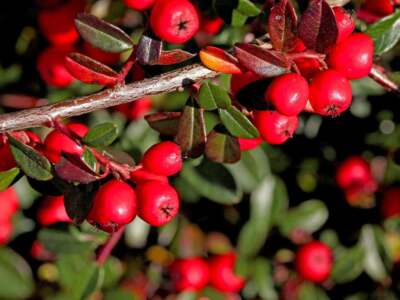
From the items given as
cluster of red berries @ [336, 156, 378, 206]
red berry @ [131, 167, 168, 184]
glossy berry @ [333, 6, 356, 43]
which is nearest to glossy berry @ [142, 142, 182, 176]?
red berry @ [131, 167, 168, 184]

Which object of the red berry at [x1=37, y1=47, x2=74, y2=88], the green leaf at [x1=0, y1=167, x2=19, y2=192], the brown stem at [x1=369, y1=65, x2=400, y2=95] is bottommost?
the red berry at [x1=37, y1=47, x2=74, y2=88]

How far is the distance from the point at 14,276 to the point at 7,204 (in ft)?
1.12

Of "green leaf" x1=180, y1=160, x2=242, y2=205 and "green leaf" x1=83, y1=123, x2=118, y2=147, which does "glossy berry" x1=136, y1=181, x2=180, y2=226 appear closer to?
"green leaf" x1=83, y1=123, x2=118, y2=147

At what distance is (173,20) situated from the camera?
5.42 feet

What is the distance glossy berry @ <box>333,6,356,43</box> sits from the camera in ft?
5.16

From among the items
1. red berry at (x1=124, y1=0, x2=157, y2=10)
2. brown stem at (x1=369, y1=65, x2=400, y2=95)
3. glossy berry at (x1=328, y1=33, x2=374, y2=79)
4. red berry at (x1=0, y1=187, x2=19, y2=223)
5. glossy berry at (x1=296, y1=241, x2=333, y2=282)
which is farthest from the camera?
glossy berry at (x1=296, y1=241, x2=333, y2=282)

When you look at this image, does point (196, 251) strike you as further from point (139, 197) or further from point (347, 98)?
point (347, 98)

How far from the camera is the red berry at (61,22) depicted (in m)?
2.34

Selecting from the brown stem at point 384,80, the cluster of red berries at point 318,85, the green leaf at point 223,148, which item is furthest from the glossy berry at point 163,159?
the brown stem at point 384,80

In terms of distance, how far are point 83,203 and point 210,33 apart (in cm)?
92

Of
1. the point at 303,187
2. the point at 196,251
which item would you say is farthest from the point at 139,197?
the point at 303,187

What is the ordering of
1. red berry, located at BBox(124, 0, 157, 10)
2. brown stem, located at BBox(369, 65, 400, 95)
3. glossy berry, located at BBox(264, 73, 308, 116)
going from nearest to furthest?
glossy berry, located at BBox(264, 73, 308, 116), red berry, located at BBox(124, 0, 157, 10), brown stem, located at BBox(369, 65, 400, 95)

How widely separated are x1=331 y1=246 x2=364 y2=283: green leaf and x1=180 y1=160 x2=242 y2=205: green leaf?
1.83ft

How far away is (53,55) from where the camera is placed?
8.01 ft
